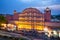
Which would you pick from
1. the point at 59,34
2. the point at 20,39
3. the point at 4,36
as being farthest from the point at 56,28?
the point at 4,36

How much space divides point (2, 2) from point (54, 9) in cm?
109

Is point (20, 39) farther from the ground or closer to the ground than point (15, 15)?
closer to the ground

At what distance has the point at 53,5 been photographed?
11.3 ft

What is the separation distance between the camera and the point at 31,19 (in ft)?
11.5

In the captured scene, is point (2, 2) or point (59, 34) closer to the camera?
point (59, 34)

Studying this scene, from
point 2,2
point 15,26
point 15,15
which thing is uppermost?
→ point 2,2

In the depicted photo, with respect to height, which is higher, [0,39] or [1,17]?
[1,17]

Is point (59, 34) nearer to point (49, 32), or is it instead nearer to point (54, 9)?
point (49, 32)

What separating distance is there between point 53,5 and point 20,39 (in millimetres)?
959

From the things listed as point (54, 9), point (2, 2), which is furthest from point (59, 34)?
point (2, 2)

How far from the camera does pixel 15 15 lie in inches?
139

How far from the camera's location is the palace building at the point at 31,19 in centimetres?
346

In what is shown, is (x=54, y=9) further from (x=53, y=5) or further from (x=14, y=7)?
(x=14, y=7)

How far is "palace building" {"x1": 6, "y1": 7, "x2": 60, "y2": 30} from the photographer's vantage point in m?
3.46
